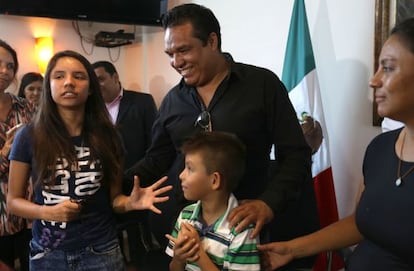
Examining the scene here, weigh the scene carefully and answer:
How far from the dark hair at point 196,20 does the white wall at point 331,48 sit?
1.12m

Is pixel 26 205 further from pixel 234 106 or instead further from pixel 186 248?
pixel 234 106

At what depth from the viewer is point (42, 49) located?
12.8ft

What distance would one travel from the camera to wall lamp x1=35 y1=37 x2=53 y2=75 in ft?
12.8

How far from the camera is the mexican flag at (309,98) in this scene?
8.34 ft

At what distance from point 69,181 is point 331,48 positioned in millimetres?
1794

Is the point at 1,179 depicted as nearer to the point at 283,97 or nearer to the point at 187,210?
the point at 187,210

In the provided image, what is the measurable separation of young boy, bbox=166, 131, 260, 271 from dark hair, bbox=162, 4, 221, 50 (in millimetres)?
458

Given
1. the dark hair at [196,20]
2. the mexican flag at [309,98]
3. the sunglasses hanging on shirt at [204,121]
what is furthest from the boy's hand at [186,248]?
the mexican flag at [309,98]

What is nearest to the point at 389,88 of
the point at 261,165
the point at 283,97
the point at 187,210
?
the point at 283,97

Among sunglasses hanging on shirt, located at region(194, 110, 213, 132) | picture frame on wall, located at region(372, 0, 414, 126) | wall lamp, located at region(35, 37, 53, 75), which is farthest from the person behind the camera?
wall lamp, located at region(35, 37, 53, 75)

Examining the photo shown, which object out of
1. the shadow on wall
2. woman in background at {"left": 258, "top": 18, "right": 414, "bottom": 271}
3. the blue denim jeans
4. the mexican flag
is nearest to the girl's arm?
the blue denim jeans

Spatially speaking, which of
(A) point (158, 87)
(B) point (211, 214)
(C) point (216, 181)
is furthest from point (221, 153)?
(A) point (158, 87)

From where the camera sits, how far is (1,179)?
2.04m

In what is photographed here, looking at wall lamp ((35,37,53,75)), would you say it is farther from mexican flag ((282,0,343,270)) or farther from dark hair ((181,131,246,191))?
dark hair ((181,131,246,191))
